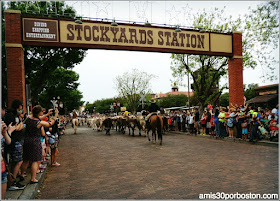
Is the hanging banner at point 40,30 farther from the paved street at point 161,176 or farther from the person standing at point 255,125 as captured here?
the person standing at point 255,125

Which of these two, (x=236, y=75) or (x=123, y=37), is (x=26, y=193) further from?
(x=236, y=75)

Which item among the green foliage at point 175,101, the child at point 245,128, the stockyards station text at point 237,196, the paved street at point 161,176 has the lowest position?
the paved street at point 161,176

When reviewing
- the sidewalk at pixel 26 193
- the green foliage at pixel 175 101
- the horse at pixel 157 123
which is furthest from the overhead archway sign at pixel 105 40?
the green foliage at pixel 175 101

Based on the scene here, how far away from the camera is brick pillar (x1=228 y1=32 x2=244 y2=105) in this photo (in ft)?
63.6

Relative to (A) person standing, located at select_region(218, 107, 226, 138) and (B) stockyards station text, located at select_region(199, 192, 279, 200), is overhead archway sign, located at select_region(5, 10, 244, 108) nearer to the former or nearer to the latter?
(A) person standing, located at select_region(218, 107, 226, 138)

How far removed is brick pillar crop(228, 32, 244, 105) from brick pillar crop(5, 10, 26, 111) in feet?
47.8

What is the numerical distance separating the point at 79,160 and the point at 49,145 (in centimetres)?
158

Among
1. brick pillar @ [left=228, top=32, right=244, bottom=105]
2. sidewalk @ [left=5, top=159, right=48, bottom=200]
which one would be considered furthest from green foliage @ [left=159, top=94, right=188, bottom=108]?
sidewalk @ [left=5, top=159, right=48, bottom=200]

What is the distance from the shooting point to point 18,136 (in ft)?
20.0

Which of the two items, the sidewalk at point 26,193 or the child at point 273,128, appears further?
the child at point 273,128

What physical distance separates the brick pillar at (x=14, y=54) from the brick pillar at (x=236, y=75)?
1456cm

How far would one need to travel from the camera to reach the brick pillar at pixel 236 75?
19375mm

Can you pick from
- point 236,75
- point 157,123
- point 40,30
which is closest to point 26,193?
point 157,123

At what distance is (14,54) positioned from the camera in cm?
1477
